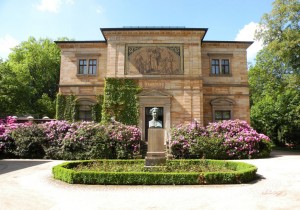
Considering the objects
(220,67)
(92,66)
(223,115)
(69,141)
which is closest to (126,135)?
(69,141)

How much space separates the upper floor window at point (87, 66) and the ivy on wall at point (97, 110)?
106 inches

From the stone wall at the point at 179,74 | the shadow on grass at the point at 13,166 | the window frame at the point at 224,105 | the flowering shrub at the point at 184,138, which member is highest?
the stone wall at the point at 179,74

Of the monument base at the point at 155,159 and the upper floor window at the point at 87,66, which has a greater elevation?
the upper floor window at the point at 87,66

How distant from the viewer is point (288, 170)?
12.0 meters

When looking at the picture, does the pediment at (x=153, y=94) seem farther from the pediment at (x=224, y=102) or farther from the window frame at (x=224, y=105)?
the pediment at (x=224, y=102)


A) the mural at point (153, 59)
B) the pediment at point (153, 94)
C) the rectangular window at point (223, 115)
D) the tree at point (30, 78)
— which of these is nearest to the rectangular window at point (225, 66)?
the rectangular window at point (223, 115)

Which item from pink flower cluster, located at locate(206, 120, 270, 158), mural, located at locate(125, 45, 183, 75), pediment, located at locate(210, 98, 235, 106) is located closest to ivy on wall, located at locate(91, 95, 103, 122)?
mural, located at locate(125, 45, 183, 75)

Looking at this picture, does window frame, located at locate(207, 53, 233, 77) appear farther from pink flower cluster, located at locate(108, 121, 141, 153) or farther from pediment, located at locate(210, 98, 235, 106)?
pink flower cluster, located at locate(108, 121, 141, 153)

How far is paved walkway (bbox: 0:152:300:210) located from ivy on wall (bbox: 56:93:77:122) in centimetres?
1258

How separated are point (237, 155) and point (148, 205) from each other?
12.0 metres

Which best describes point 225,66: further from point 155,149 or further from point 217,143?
point 155,149

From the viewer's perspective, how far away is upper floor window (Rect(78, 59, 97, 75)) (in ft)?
77.4

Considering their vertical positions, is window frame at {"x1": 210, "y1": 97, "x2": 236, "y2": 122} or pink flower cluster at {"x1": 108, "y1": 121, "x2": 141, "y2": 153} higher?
window frame at {"x1": 210, "y1": 97, "x2": 236, "y2": 122}

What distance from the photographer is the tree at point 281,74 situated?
2248cm
